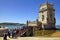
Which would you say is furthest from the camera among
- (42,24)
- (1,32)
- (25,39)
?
(42,24)

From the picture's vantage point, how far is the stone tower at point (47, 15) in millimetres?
51725

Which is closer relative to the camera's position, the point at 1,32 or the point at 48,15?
the point at 1,32

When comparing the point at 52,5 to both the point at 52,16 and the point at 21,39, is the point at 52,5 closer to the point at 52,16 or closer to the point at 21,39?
the point at 52,16

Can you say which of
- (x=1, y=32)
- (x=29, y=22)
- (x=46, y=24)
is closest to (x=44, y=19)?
(x=46, y=24)

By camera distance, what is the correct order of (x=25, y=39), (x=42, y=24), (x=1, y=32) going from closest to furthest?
(x=25, y=39)
(x=1, y=32)
(x=42, y=24)

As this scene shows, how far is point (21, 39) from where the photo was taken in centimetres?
1527

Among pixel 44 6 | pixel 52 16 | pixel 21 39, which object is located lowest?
pixel 21 39

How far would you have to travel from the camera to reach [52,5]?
53.4 m

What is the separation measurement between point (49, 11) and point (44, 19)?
12.0 ft

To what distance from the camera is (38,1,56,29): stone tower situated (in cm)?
5172

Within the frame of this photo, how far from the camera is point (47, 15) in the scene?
52.3m

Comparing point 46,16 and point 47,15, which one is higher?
point 47,15

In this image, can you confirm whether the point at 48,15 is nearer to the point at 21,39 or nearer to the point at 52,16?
the point at 52,16

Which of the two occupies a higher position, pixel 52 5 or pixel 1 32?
pixel 52 5
